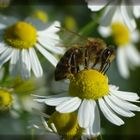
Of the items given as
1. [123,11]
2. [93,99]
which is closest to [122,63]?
[123,11]

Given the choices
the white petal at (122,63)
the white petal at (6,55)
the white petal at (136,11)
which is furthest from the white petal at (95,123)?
the white petal at (122,63)

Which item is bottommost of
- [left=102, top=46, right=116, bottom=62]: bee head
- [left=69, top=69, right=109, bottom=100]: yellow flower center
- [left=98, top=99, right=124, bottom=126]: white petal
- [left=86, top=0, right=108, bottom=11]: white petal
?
[left=98, top=99, right=124, bottom=126]: white petal


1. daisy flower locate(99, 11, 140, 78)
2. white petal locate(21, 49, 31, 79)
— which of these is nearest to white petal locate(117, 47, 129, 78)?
daisy flower locate(99, 11, 140, 78)

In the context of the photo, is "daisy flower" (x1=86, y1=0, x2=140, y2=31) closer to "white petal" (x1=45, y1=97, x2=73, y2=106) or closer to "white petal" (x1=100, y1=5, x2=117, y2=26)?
"white petal" (x1=100, y1=5, x2=117, y2=26)

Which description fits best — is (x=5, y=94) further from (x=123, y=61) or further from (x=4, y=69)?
(x=123, y=61)

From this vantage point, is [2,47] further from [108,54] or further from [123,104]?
[123,104]

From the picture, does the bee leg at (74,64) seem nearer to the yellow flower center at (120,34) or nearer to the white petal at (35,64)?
the white petal at (35,64)
